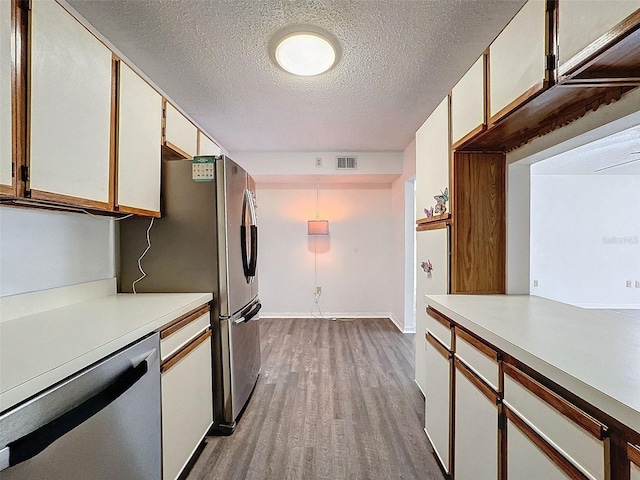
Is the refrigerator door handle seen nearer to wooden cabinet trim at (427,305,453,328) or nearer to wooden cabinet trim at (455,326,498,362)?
wooden cabinet trim at (427,305,453,328)

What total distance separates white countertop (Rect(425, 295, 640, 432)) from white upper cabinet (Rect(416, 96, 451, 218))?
73 cm

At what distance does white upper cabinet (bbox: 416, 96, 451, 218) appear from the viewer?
2.00 metres

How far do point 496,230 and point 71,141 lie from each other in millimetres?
2200

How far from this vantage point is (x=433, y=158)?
2.21 m

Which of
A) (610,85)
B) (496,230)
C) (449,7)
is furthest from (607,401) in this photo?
(449,7)

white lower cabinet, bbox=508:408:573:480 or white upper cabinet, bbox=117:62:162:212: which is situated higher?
white upper cabinet, bbox=117:62:162:212

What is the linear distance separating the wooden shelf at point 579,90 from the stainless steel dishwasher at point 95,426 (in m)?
1.80

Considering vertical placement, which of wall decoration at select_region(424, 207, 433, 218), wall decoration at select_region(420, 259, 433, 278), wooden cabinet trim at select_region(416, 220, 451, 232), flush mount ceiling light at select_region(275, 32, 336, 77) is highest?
flush mount ceiling light at select_region(275, 32, 336, 77)

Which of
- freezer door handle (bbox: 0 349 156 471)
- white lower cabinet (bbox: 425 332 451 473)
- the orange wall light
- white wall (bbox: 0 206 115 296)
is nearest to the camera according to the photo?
freezer door handle (bbox: 0 349 156 471)

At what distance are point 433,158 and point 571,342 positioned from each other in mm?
1517

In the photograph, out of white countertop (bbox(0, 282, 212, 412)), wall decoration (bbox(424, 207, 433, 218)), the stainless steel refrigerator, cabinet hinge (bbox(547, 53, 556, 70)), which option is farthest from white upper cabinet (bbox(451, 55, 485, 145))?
white countertop (bbox(0, 282, 212, 412))

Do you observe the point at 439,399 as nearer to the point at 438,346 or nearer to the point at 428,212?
the point at 438,346

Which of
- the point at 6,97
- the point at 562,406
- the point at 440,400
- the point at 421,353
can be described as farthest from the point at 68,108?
the point at 421,353

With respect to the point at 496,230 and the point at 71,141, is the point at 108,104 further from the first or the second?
the point at 496,230
